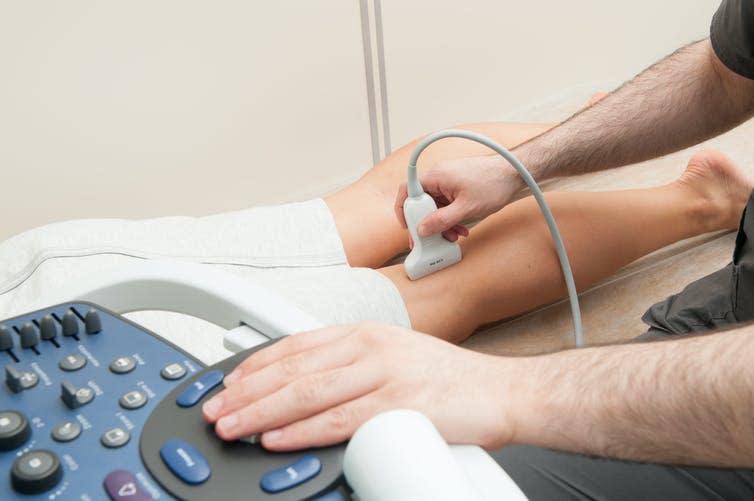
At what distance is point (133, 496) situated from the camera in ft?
1.50

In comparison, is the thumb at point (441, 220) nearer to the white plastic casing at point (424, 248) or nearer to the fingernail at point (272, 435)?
the white plastic casing at point (424, 248)

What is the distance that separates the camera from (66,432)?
19.6 inches

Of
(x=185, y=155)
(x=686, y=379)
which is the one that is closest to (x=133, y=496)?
(x=686, y=379)

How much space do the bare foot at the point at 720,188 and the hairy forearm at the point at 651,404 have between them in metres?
0.90

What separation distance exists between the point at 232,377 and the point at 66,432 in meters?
0.11

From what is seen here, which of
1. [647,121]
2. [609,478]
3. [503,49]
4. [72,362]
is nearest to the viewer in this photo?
[72,362]

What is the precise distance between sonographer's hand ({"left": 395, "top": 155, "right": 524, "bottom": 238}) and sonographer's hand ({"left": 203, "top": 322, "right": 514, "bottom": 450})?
0.61 metres

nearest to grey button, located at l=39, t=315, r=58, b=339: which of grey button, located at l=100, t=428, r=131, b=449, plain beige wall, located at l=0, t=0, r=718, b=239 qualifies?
grey button, located at l=100, t=428, r=131, b=449

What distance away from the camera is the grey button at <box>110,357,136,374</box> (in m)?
0.56

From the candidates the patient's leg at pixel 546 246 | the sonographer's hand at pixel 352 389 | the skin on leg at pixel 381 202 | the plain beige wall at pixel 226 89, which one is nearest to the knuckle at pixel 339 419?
the sonographer's hand at pixel 352 389

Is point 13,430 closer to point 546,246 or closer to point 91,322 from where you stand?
point 91,322

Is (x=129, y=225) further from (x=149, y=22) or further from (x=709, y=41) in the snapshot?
(x=709, y=41)

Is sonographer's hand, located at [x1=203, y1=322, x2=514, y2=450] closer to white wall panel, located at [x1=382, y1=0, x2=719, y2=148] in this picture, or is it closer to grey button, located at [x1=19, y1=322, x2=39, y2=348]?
grey button, located at [x1=19, y1=322, x2=39, y2=348]

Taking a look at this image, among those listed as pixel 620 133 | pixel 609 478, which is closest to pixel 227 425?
pixel 609 478
